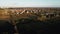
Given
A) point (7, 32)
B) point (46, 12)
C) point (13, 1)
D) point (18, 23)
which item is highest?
point (13, 1)

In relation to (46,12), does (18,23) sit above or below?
below

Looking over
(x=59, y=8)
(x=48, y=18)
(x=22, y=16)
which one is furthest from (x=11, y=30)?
(x=59, y=8)

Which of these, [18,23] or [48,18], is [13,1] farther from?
[48,18]

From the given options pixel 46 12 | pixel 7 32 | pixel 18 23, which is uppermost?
pixel 46 12

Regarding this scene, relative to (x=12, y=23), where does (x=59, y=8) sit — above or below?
above

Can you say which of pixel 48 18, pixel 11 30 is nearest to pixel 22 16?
pixel 11 30

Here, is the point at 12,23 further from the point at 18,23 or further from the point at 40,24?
the point at 40,24
